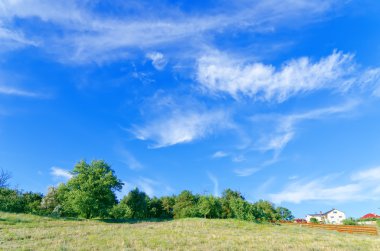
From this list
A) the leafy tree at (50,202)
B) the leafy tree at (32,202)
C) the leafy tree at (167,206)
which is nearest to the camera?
the leafy tree at (32,202)

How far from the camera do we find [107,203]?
50156 millimetres

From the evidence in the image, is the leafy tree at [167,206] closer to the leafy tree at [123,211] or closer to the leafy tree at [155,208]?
the leafy tree at [155,208]

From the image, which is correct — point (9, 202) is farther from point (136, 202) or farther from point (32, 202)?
point (136, 202)

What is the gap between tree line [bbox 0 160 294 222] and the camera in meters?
48.9

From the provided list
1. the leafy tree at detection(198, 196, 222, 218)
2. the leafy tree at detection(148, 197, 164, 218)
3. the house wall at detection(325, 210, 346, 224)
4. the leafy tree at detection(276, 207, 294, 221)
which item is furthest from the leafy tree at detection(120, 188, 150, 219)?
the house wall at detection(325, 210, 346, 224)

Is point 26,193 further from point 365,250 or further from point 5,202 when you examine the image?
point 365,250

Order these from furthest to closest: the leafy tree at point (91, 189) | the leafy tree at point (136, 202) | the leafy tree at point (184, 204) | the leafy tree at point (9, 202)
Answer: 1. the leafy tree at point (184, 204)
2. the leafy tree at point (136, 202)
3. the leafy tree at point (9, 202)
4. the leafy tree at point (91, 189)

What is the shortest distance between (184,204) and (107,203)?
26.8 m

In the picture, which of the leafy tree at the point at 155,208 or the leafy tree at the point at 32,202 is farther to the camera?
the leafy tree at the point at 155,208

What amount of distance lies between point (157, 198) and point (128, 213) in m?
16.1

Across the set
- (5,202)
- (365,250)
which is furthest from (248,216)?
(5,202)

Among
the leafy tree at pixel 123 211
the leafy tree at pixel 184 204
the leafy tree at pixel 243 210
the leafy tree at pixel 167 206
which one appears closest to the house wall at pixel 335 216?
the leafy tree at pixel 184 204

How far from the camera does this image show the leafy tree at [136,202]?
219ft

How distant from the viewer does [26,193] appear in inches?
2918
